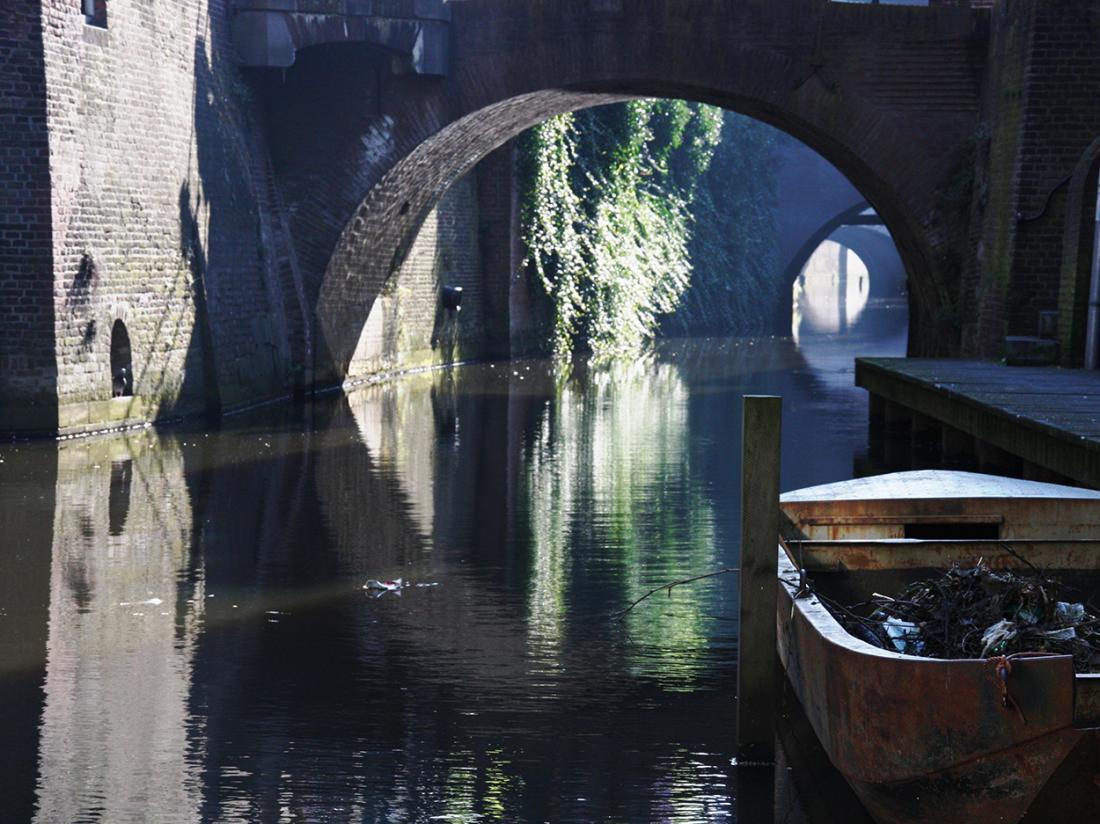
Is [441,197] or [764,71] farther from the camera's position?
[441,197]

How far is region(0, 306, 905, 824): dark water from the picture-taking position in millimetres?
5449

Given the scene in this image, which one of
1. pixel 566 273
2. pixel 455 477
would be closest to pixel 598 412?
pixel 455 477

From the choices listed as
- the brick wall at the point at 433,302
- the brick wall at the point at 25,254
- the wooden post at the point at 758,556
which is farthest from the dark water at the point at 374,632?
the brick wall at the point at 433,302

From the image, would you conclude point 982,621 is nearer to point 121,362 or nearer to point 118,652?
point 118,652

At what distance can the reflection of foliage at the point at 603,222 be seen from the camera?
25672 millimetres

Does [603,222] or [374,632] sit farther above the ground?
[603,222]

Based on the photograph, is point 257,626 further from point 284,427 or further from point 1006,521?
point 284,427

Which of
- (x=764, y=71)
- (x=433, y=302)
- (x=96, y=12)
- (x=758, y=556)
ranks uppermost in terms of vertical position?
(x=96, y=12)

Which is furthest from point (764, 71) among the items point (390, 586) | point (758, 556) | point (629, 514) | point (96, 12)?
point (758, 556)

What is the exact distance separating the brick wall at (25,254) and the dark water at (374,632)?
25.3 inches

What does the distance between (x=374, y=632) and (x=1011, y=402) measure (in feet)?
18.0

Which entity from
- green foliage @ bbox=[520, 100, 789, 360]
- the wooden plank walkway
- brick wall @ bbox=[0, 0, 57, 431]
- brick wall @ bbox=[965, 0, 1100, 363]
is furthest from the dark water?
green foliage @ bbox=[520, 100, 789, 360]

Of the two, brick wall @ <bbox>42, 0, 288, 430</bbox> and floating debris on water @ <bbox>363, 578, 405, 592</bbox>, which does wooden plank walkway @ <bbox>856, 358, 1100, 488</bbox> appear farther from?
brick wall @ <bbox>42, 0, 288, 430</bbox>

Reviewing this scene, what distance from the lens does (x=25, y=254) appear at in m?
13.7
